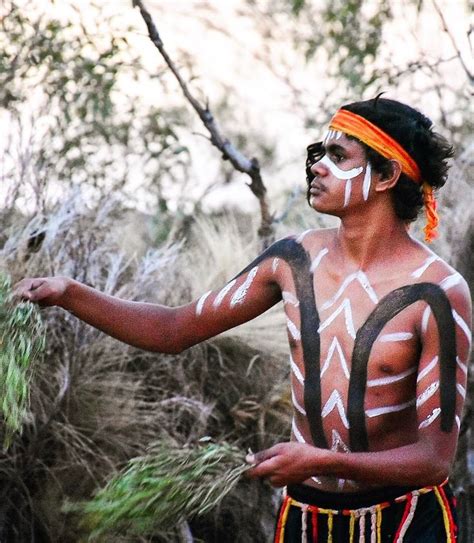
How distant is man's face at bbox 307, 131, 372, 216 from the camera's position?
3.36 metres

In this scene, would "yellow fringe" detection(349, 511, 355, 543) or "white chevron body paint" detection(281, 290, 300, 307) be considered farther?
"white chevron body paint" detection(281, 290, 300, 307)

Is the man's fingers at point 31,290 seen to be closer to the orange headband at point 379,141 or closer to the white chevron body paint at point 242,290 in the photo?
the white chevron body paint at point 242,290

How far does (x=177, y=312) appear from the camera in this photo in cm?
362

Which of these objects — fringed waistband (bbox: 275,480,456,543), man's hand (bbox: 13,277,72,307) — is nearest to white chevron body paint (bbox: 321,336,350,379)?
fringed waistband (bbox: 275,480,456,543)

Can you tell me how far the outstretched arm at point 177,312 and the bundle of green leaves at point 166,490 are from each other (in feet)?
1.50

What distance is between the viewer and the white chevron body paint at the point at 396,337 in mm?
3205

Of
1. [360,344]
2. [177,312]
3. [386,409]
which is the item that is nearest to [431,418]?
[386,409]

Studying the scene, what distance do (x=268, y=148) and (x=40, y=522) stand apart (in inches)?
287

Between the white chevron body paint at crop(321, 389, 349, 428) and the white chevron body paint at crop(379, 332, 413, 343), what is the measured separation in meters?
0.20

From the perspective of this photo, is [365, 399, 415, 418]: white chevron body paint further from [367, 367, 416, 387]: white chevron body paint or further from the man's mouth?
the man's mouth

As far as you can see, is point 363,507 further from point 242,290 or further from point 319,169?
point 319,169

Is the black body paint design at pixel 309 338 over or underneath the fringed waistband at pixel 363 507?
over

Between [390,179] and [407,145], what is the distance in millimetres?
107

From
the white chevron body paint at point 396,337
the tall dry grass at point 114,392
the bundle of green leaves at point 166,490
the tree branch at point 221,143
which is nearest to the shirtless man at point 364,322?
the white chevron body paint at point 396,337
